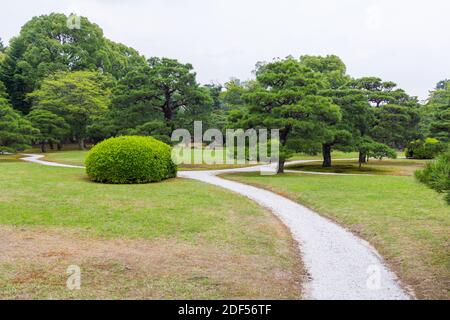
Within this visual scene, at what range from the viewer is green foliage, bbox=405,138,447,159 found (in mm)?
27734

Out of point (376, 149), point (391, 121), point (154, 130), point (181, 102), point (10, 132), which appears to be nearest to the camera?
point (154, 130)

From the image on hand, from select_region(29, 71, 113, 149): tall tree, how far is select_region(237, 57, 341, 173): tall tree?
881 inches

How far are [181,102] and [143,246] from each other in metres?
18.2

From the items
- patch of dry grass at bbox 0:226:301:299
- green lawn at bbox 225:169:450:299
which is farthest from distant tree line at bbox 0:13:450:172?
patch of dry grass at bbox 0:226:301:299

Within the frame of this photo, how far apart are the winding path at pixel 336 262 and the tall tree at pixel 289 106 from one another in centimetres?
800

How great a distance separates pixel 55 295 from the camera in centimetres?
519

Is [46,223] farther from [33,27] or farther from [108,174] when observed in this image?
[33,27]

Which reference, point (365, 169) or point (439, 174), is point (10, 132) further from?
point (439, 174)

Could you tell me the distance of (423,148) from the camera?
32.0 m

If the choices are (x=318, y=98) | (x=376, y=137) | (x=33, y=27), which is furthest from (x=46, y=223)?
(x=33, y=27)

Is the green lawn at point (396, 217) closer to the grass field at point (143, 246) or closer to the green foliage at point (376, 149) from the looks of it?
the grass field at point (143, 246)

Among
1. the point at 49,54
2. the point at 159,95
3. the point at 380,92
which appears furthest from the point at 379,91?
the point at 49,54
